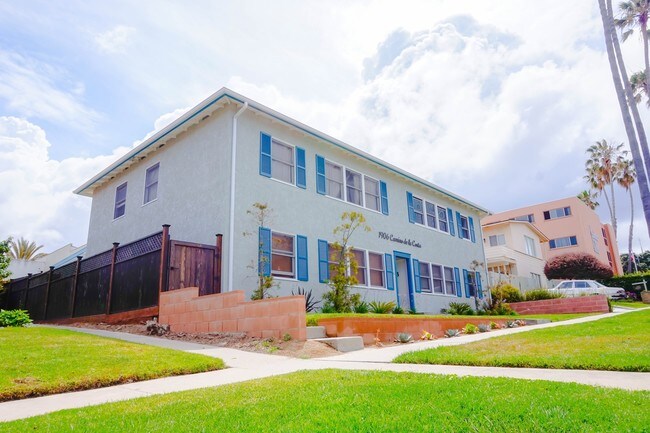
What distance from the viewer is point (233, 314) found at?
Result: 370 inches

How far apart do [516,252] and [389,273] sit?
19022 millimetres

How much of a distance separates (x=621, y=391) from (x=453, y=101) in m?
11.8

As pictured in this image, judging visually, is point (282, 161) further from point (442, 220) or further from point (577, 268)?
point (577, 268)

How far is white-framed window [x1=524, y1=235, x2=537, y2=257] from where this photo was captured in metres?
35.7

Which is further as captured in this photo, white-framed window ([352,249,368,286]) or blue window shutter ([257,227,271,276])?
white-framed window ([352,249,368,286])

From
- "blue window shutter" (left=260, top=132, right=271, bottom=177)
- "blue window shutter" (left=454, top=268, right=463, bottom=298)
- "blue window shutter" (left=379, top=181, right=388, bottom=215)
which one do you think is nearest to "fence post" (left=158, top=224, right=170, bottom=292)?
"blue window shutter" (left=260, top=132, right=271, bottom=177)

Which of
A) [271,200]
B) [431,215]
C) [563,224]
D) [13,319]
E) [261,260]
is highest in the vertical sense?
[563,224]

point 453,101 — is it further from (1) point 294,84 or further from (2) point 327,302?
(2) point 327,302

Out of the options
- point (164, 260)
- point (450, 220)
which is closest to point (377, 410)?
point (164, 260)

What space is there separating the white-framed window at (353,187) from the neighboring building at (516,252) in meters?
16.0

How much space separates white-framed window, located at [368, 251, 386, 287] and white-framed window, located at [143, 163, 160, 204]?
7.74 metres

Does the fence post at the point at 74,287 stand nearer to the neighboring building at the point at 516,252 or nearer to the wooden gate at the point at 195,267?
the wooden gate at the point at 195,267

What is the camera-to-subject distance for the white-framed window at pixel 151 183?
15.6 m

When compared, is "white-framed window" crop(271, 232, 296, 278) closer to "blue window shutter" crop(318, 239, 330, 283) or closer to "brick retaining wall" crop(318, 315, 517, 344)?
"blue window shutter" crop(318, 239, 330, 283)
